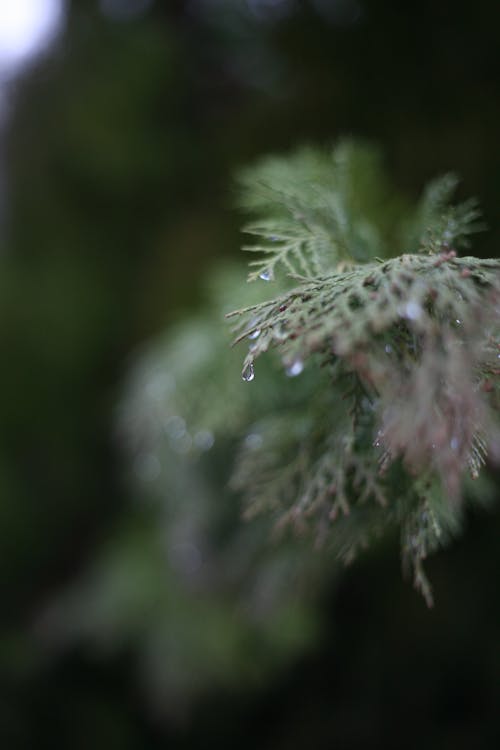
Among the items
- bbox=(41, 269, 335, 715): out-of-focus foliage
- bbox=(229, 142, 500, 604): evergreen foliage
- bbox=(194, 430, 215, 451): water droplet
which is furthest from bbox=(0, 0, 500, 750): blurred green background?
bbox=(229, 142, 500, 604): evergreen foliage

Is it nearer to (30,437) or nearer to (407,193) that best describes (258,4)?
(407,193)

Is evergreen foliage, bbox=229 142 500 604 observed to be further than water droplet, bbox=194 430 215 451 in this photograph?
No

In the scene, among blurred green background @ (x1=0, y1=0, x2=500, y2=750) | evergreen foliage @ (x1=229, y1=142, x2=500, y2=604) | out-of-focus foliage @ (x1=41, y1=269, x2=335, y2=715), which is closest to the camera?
evergreen foliage @ (x1=229, y1=142, x2=500, y2=604)

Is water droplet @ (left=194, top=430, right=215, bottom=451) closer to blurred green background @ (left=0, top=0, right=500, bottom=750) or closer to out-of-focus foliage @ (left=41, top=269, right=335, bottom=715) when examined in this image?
out-of-focus foliage @ (left=41, top=269, right=335, bottom=715)

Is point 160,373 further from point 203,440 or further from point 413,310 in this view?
point 413,310

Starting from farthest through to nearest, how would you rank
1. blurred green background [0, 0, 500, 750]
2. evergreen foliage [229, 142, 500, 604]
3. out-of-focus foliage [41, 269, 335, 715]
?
blurred green background [0, 0, 500, 750]
out-of-focus foliage [41, 269, 335, 715]
evergreen foliage [229, 142, 500, 604]

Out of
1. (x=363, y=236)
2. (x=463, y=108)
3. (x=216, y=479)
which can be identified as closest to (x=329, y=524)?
(x=363, y=236)

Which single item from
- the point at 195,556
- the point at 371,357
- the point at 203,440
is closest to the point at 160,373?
the point at 203,440

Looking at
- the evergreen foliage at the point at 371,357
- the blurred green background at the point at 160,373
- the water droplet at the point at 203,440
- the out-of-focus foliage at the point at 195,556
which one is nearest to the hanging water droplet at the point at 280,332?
the evergreen foliage at the point at 371,357
